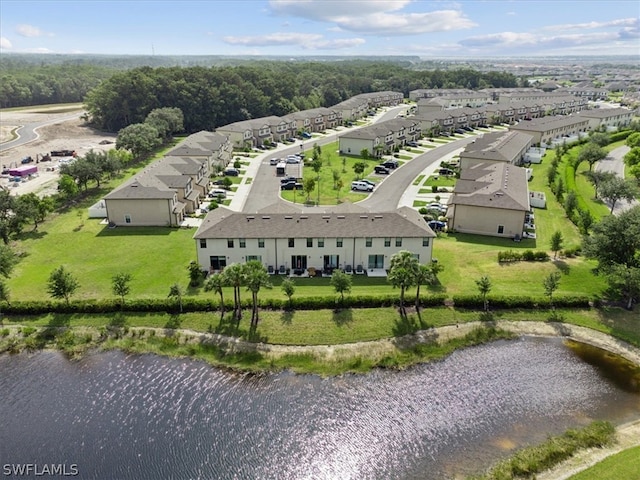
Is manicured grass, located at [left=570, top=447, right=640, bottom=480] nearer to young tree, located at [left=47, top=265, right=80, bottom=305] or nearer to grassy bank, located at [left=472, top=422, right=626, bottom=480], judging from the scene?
grassy bank, located at [left=472, top=422, right=626, bottom=480]

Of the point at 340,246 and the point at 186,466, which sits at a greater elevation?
the point at 340,246

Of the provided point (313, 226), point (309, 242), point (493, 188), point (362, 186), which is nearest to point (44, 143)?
point (362, 186)

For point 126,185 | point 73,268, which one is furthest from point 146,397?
point 126,185

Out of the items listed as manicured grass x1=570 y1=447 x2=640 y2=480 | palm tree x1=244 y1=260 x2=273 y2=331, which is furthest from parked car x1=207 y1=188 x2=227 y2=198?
manicured grass x1=570 y1=447 x2=640 y2=480

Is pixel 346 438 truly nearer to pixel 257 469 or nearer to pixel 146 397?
pixel 257 469

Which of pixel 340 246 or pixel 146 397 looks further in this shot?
pixel 340 246
